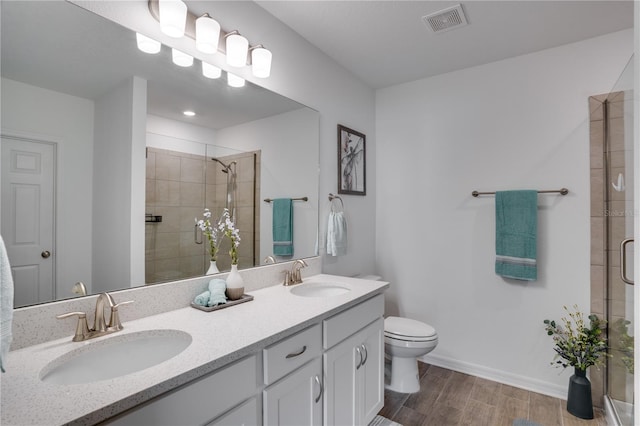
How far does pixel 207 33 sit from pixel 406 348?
2.17m

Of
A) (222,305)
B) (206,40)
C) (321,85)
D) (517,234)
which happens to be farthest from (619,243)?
(206,40)

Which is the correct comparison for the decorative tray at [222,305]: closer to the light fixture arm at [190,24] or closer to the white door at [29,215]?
the white door at [29,215]

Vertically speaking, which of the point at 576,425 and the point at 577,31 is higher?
the point at 577,31

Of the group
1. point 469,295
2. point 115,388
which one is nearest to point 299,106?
point 115,388

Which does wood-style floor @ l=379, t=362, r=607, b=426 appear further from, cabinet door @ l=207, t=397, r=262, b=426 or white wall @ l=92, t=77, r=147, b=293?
white wall @ l=92, t=77, r=147, b=293

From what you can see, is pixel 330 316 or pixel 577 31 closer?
pixel 330 316

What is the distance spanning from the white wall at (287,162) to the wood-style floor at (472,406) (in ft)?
3.92

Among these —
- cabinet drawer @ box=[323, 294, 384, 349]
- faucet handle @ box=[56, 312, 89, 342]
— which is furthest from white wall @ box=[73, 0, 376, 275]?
faucet handle @ box=[56, 312, 89, 342]

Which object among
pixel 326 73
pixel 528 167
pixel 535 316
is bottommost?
pixel 535 316

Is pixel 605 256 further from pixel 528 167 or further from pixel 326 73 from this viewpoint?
pixel 326 73

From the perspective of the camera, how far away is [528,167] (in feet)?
7.69

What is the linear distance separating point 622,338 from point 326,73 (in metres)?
2.50

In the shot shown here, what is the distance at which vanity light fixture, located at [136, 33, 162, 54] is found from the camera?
4.29 feet

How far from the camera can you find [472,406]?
6.87 ft
